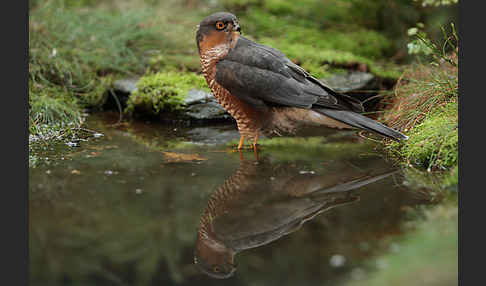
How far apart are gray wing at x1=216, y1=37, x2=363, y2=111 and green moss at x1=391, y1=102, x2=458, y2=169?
1.76ft

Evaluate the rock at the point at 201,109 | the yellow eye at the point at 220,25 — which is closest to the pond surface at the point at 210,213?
the rock at the point at 201,109

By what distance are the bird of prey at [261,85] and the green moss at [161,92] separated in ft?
4.04

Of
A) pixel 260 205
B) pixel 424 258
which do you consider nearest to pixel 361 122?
pixel 260 205

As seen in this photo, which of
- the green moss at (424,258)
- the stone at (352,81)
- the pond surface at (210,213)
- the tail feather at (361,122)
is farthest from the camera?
the stone at (352,81)

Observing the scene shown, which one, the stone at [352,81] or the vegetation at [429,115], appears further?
the stone at [352,81]

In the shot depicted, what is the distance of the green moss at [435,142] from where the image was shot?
364 cm

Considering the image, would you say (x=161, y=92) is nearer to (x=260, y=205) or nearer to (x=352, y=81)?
(x=352, y=81)

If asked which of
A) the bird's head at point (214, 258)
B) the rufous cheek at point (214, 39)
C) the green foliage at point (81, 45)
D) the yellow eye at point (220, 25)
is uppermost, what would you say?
the yellow eye at point (220, 25)

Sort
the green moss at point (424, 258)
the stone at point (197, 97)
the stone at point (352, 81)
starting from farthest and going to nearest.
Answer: the stone at point (352, 81) → the stone at point (197, 97) → the green moss at point (424, 258)

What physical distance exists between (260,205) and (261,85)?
3.88 ft

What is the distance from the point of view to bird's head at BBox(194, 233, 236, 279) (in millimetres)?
2499

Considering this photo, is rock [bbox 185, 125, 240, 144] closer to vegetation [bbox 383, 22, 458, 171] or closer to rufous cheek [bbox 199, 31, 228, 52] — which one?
rufous cheek [bbox 199, 31, 228, 52]

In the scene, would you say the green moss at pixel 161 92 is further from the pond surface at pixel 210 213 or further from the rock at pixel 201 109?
the pond surface at pixel 210 213

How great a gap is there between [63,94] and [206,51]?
2249 millimetres
